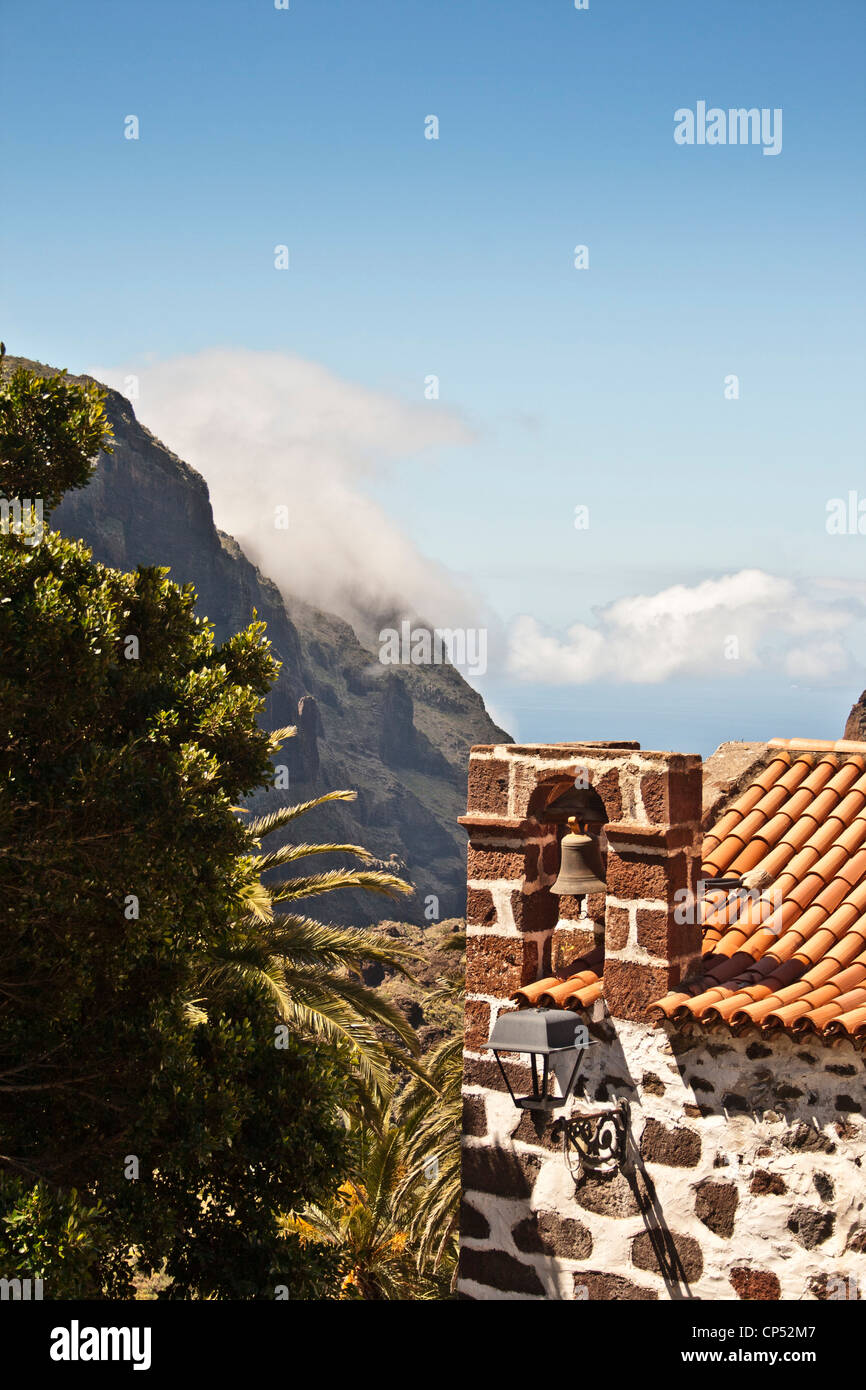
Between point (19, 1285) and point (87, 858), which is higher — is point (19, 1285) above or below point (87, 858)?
below

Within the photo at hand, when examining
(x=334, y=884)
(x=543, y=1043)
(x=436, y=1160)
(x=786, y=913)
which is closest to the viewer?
(x=543, y=1043)

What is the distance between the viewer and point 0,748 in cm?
791

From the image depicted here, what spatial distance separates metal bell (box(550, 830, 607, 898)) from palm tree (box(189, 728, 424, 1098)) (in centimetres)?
620

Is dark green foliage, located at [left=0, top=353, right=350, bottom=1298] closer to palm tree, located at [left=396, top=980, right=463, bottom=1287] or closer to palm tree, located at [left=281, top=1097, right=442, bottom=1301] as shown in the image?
palm tree, located at [left=396, top=980, right=463, bottom=1287]

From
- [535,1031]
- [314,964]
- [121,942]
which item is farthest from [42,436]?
[314,964]

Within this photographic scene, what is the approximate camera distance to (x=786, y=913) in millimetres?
7418

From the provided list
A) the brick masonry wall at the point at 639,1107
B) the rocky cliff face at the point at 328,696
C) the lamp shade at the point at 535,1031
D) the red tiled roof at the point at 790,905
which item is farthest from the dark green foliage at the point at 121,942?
the rocky cliff face at the point at 328,696

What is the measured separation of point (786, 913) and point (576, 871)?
137cm

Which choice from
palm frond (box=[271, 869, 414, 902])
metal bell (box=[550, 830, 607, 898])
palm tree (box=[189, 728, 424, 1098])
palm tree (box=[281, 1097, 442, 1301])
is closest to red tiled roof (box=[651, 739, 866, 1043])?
metal bell (box=[550, 830, 607, 898])

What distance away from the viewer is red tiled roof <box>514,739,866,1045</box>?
6242mm

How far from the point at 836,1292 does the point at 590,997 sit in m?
1.78

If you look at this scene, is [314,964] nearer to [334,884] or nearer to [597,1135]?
[334,884]
